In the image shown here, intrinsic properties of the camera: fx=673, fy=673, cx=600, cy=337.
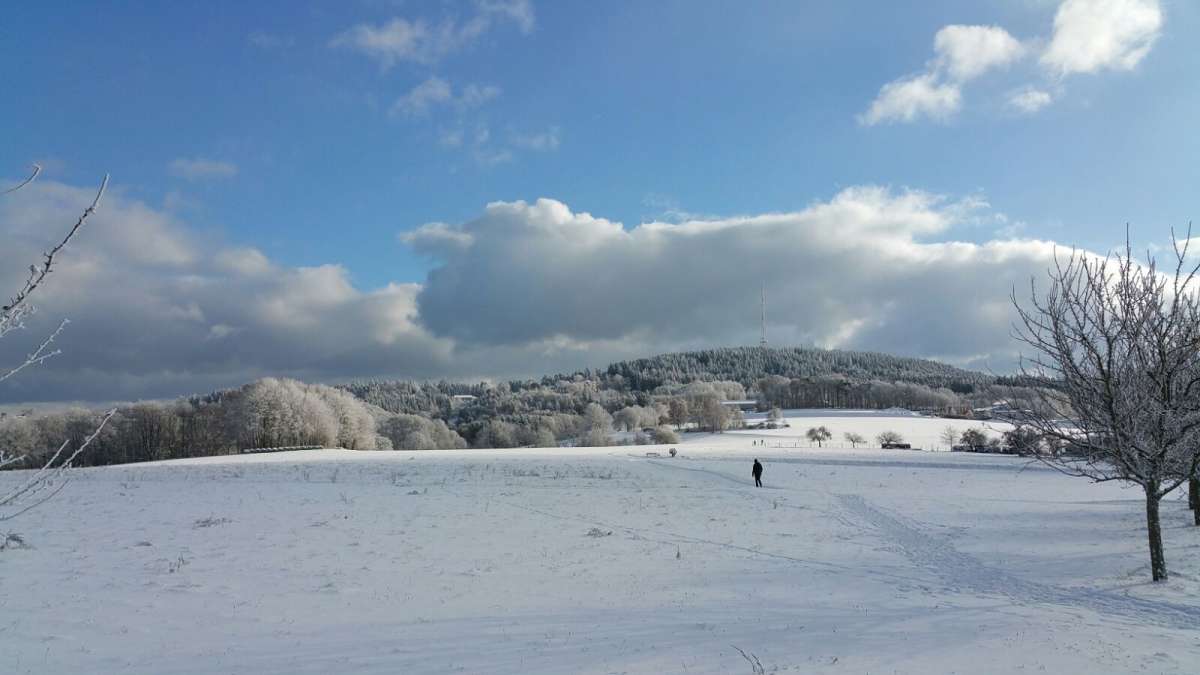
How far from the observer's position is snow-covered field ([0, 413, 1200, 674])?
10969 millimetres

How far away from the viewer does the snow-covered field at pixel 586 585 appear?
11.0 meters

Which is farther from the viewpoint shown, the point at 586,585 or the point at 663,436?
the point at 663,436

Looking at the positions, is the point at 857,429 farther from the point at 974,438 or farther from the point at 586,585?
the point at 586,585

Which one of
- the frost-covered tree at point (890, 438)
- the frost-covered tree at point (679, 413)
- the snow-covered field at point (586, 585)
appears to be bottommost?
the frost-covered tree at point (890, 438)

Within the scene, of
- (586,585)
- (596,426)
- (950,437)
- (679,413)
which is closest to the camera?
(586,585)

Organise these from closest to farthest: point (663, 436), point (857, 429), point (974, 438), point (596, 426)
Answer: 1. point (974, 438)
2. point (663, 436)
3. point (857, 429)
4. point (596, 426)

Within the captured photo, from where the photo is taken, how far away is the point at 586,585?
51.9ft

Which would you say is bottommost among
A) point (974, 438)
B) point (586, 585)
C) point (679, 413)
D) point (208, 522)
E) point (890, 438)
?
point (890, 438)

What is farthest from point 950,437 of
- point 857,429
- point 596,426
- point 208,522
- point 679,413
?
point 208,522

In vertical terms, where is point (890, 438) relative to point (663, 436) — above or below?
below

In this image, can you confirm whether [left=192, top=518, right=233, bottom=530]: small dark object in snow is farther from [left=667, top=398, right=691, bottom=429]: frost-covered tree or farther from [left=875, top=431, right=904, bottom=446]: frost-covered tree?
[left=667, top=398, right=691, bottom=429]: frost-covered tree

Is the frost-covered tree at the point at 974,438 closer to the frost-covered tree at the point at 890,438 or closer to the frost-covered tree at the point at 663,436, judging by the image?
the frost-covered tree at the point at 890,438

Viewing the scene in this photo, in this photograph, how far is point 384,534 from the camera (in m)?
22.0

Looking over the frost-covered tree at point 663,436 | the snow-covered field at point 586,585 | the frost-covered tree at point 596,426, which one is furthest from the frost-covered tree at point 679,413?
the snow-covered field at point 586,585
